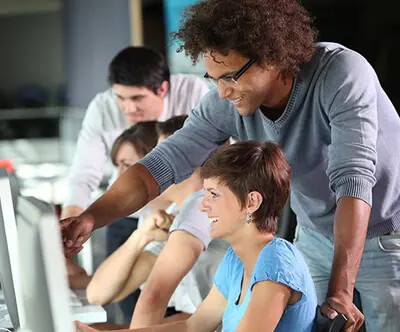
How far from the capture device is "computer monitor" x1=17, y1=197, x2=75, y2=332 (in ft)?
3.88

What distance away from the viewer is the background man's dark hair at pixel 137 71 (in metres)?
3.52

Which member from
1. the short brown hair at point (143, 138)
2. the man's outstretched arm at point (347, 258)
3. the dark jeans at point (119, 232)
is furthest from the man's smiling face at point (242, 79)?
the dark jeans at point (119, 232)

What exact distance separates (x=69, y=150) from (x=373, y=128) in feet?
18.0

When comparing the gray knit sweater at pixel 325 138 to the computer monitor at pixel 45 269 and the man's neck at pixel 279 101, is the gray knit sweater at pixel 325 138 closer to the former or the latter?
the man's neck at pixel 279 101

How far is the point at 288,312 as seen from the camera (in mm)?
1892

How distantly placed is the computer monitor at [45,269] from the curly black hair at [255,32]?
81cm

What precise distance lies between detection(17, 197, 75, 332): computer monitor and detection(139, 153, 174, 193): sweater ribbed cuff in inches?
37.3

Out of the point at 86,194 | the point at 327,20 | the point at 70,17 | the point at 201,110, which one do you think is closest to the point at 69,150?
the point at 70,17

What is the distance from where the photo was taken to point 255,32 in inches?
80.3

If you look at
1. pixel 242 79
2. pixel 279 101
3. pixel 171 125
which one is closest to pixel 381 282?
pixel 279 101

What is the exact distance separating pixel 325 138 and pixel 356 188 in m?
0.27

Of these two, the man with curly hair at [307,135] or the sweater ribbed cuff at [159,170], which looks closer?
the man with curly hair at [307,135]

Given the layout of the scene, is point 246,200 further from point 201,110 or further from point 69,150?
point 69,150

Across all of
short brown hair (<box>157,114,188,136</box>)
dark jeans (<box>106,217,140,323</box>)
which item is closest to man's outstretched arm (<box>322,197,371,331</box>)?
short brown hair (<box>157,114,188,136</box>)
